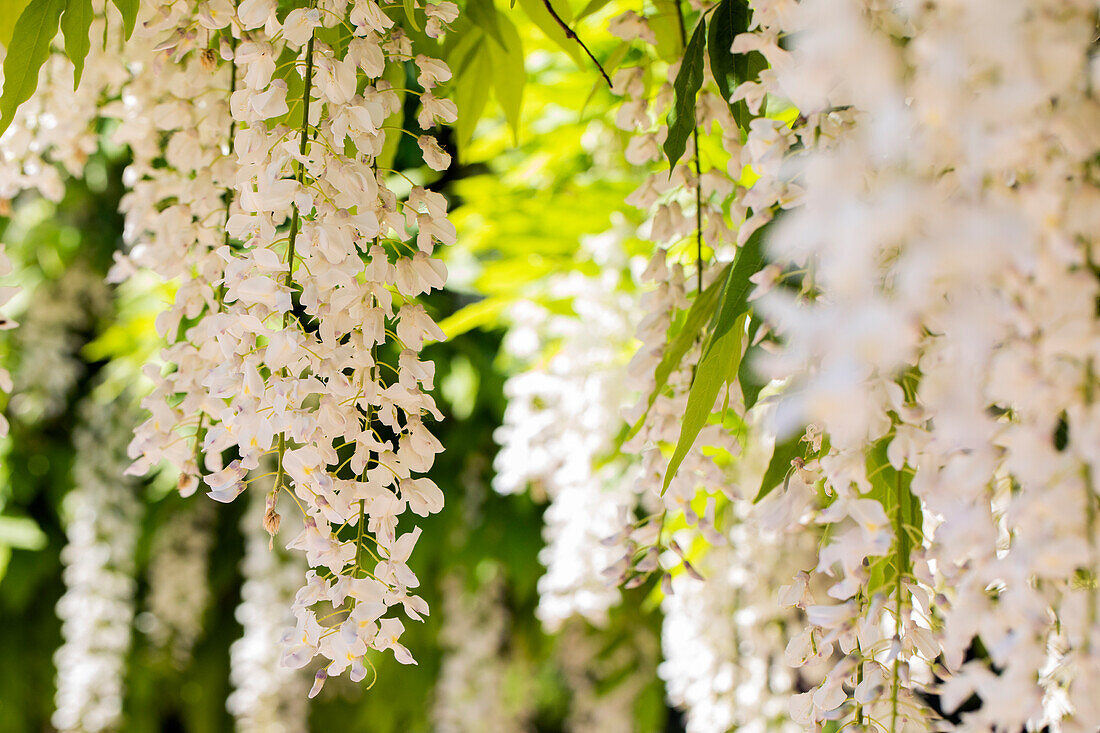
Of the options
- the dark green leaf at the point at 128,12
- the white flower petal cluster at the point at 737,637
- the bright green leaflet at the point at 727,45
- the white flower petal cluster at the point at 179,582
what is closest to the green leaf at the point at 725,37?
the bright green leaflet at the point at 727,45

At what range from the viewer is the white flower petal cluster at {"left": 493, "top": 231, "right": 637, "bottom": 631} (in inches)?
59.5

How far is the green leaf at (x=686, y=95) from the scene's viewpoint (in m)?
0.69

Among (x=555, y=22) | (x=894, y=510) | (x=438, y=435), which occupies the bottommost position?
(x=894, y=510)

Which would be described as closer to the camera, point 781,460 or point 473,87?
point 781,460

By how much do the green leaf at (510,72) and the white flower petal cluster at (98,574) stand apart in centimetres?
195

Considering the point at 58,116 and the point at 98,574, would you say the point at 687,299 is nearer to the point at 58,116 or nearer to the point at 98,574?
the point at 58,116

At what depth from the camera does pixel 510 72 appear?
A: 2.91 ft

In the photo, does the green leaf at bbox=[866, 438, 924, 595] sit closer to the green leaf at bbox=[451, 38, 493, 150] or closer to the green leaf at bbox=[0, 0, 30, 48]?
the green leaf at bbox=[451, 38, 493, 150]

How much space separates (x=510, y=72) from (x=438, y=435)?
1.39 meters

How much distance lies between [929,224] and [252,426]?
0.43 meters

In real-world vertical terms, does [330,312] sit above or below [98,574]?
below

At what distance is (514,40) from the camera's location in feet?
2.87

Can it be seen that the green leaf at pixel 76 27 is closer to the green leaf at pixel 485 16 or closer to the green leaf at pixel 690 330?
the green leaf at pixel 485 16

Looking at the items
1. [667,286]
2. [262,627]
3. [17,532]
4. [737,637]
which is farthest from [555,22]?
[17,532]
